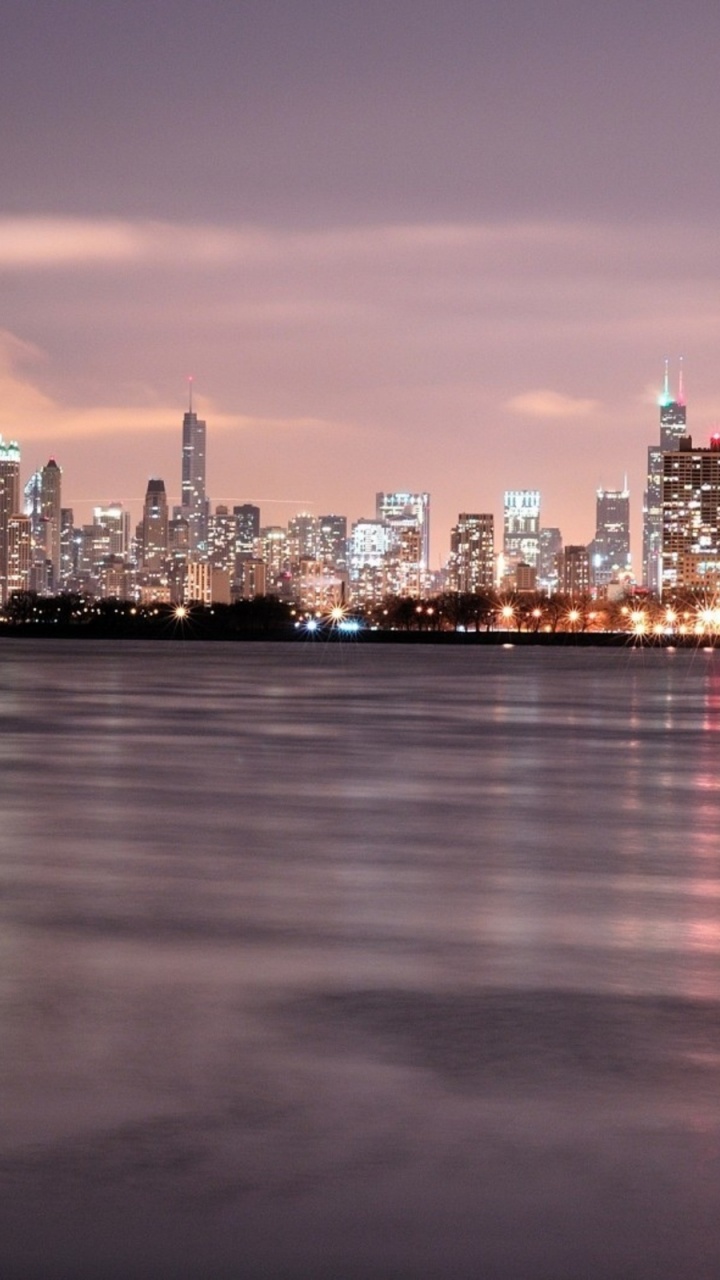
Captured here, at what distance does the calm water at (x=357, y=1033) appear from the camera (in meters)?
6.05

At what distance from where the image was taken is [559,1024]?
9156mm

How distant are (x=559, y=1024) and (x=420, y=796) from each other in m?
12.9

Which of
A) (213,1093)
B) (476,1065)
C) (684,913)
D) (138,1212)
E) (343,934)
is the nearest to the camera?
(138,1212)

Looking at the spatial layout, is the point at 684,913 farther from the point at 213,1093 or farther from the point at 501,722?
the point at 501,722

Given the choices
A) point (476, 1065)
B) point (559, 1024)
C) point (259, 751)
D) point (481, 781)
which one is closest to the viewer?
point (476, 1065)

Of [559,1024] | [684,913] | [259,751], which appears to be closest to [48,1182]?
[559,1024]

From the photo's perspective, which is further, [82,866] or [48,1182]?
[82,866]

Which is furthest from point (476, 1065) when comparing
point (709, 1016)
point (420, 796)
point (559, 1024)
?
point (420, 796)

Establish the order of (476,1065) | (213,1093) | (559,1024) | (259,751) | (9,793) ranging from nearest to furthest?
(213,1093), (476,1065), (559,1024), (9,793), (259,751)

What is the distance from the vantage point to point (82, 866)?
49.6 ft

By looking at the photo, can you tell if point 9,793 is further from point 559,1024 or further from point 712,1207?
point 712,1207

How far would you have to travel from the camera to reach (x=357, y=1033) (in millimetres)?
8914

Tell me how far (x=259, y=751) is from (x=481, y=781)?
5676 millimetres

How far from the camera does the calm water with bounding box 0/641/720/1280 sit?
6.05 meters
